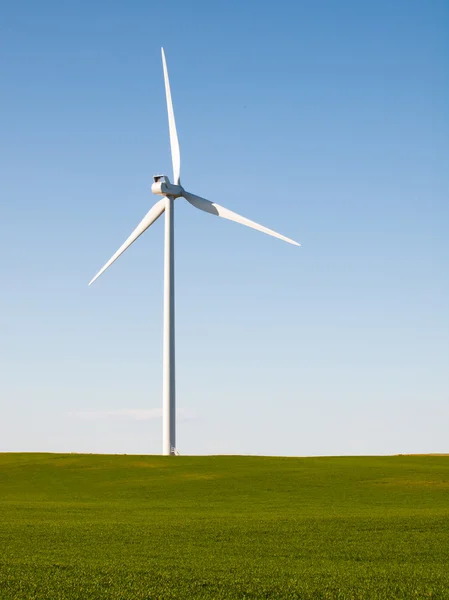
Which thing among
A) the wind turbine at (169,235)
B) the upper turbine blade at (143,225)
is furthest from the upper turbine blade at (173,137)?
the upper turbine blade at (143,225)

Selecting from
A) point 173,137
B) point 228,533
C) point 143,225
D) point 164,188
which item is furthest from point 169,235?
point 228,533

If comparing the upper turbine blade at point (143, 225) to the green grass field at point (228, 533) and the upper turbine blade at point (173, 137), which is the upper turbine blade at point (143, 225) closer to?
the upper turbine blade at point (173, 137)

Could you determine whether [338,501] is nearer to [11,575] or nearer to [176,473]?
[176,473]

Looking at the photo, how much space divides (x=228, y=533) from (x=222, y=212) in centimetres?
4443

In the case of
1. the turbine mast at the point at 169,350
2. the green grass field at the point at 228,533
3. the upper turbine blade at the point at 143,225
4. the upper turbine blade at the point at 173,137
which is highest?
the upper turbine blade at the point at 173,137

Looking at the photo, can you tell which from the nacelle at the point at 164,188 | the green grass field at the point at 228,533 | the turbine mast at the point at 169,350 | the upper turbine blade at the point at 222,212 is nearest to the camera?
the green grass field at the point at 228,533

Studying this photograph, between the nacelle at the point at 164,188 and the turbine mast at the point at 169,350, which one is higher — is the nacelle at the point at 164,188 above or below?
above

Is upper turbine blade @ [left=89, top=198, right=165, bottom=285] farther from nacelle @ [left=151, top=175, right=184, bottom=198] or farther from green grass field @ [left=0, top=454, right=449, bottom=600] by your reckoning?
green grass field @ [left=0, top=454, right=449, bottom=600]

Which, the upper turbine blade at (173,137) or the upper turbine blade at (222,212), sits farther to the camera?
the upper turbine blade at (173,137)

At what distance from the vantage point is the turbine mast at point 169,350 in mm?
65312

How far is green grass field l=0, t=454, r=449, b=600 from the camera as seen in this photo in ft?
56.6

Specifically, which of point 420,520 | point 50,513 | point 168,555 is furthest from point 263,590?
point 50,513

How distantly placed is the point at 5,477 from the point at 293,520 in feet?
109

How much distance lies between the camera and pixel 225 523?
29.8 m
